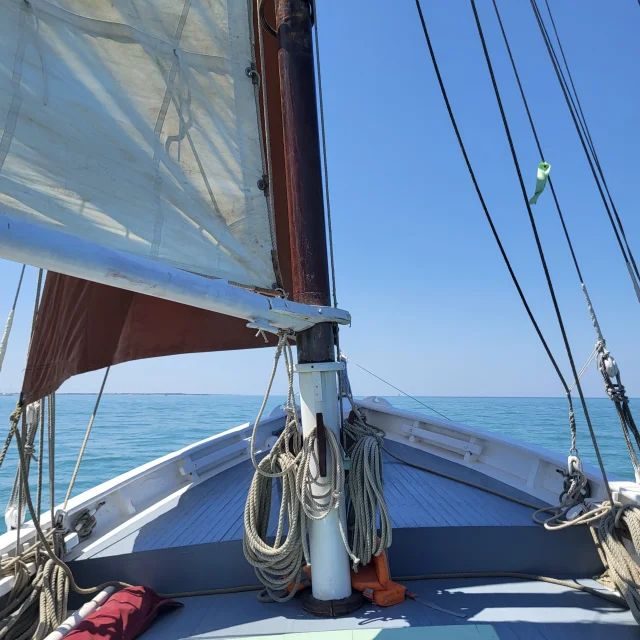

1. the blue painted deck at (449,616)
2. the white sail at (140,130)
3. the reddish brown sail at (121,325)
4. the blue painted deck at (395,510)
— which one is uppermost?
the white sail at (140,130)

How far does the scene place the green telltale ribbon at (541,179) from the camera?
2904 millimetres

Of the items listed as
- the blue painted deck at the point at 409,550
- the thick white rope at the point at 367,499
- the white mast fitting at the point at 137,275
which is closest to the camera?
the white mast fitting at the point at 137,275

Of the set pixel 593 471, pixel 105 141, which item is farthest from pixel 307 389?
pixel 593 471

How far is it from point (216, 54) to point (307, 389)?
5.21 ft

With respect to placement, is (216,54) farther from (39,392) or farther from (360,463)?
(360,463)

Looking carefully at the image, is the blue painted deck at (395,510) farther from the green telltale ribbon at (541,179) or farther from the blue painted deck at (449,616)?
the green telltale ribbon at (541,179)

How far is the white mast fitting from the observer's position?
3.65ft

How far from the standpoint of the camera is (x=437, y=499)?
122 inches

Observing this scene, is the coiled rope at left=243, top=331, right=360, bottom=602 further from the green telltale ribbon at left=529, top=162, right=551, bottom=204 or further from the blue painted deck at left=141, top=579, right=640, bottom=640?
the green telltale ribbon at left=529, top=162, right=551, bottom=204

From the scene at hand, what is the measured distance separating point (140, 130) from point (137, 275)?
2.67 feet

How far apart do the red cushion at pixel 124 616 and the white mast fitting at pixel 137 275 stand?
139 cm

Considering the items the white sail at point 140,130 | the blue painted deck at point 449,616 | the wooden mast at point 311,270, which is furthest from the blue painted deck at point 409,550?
the white sail at point 140,130

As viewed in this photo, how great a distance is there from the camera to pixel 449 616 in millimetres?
2062

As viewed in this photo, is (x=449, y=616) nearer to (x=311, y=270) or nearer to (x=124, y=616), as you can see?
(x=124, y=616)
